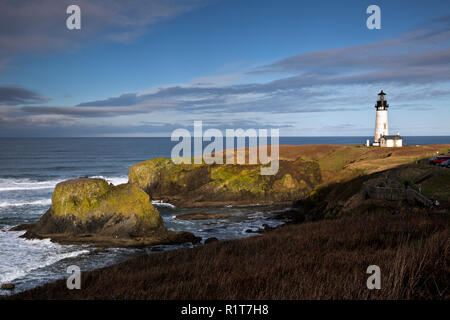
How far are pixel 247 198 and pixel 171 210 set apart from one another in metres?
11.2

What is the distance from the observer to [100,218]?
2638cm

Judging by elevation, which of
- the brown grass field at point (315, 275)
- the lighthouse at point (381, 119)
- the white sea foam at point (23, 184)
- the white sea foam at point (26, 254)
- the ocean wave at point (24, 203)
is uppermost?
the lighthouse at point (381, 119)

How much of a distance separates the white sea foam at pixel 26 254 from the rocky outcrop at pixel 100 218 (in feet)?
3.78

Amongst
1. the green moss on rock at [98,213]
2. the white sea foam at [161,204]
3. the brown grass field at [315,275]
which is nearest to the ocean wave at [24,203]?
the white sea foam at [161,204]

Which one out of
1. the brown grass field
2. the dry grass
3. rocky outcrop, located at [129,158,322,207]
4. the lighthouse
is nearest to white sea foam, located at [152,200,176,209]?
rocky outcrop, located at [129,158,322,207]

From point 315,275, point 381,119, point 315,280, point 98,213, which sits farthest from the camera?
point 381,119

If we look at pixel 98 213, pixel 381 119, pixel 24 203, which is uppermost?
pixel 381 119

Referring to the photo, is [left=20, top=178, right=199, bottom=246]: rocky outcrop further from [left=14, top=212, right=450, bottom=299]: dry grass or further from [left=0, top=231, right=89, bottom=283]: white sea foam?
[left=14, top=212, right=450, bottom=299]: dry grass

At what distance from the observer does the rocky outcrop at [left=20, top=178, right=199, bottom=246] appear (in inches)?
1003

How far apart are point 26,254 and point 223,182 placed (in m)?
28.6

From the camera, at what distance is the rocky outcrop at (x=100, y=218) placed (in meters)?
25.5

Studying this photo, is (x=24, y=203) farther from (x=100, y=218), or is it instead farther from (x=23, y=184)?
Result: (x=100, y=218)

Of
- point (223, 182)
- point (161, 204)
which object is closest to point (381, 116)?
point (223, 182)

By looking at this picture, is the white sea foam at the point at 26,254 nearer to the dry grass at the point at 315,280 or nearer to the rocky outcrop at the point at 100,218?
the rocky outcrop at the point at 100,218
